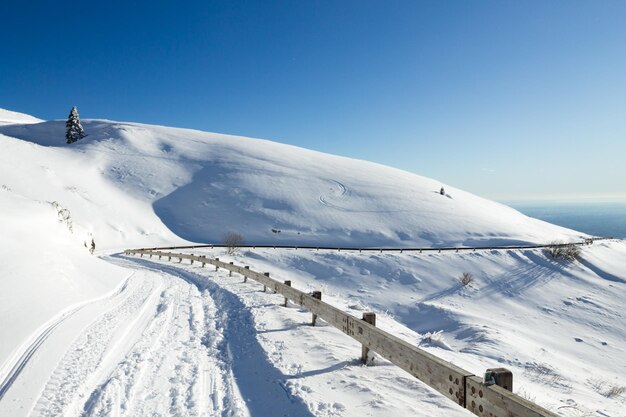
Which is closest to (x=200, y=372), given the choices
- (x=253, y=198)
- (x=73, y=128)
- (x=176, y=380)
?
(x=176, y=380)

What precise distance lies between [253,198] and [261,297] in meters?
56.4

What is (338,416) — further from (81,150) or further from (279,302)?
(81,150)

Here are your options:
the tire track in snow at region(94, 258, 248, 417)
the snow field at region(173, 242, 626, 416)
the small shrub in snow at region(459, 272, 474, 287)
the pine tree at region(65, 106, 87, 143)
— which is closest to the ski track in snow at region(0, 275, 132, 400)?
the tire track in snow at region(94, 258, 248, 417)

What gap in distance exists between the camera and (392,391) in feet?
16.2

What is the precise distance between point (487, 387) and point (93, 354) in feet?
19.9

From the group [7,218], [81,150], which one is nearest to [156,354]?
[7,218]

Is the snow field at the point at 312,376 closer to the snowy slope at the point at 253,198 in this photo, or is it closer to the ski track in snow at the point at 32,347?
the ski track in snow at the point at 32,347

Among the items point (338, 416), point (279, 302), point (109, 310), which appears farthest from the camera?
point (279, 302)

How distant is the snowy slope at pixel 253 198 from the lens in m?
53.8

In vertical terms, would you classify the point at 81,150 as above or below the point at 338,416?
above

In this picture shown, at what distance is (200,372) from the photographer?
5535 mm

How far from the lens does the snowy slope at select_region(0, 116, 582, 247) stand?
177 ft

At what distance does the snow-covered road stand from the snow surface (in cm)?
4

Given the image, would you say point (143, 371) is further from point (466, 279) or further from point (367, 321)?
point (466, 279)
